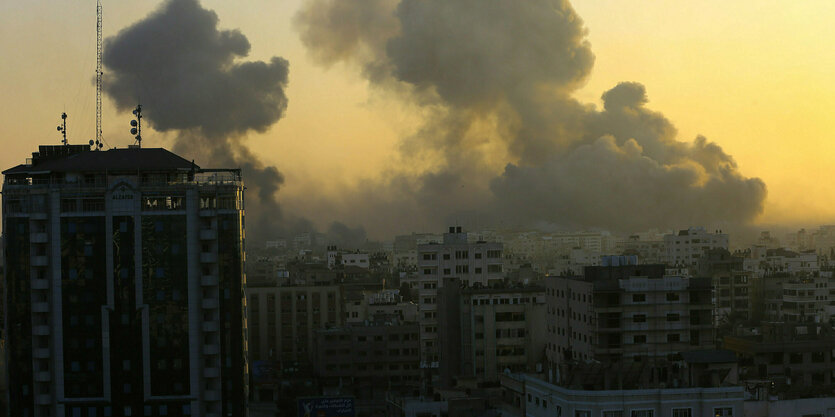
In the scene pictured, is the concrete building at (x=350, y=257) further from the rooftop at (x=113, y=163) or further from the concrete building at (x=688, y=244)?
the rooftop at (x=113, y=163)

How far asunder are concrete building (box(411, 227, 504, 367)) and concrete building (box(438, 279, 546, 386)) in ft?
29.6

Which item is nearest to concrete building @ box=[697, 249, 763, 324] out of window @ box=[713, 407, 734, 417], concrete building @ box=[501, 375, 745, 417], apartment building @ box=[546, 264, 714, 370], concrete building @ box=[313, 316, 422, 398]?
concrete building @ box=[313, 316, 422, 398]

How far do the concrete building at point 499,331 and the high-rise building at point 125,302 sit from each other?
19.6m

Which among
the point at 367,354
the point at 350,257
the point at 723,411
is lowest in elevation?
the point at 367,354

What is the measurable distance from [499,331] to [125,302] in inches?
912

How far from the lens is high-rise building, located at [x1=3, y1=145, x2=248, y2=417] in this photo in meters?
38.5

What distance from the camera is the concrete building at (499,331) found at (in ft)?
187

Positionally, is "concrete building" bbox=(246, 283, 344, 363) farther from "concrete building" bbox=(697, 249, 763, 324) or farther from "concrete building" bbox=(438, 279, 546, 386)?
"concrete building" bbox=(697, 249, 763, 324)

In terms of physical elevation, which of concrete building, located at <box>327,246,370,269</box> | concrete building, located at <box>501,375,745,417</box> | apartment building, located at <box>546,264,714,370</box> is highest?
concrete building, located at <box>327,246,370,269</box>

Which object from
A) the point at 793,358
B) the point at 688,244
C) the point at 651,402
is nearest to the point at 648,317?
the point at 793,358

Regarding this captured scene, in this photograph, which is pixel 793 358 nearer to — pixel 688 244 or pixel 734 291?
pixel 734 291

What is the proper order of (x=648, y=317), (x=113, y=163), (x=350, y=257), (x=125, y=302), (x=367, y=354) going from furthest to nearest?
(x=350, y=257)
(x=367, y=354)
(x=648, y=317)
(x=113, y=163)
(x=125, y=302)

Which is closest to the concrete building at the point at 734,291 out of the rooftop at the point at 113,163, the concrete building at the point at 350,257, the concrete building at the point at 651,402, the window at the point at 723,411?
the rooftop at the point at 113,163

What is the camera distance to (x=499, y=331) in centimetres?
5784
